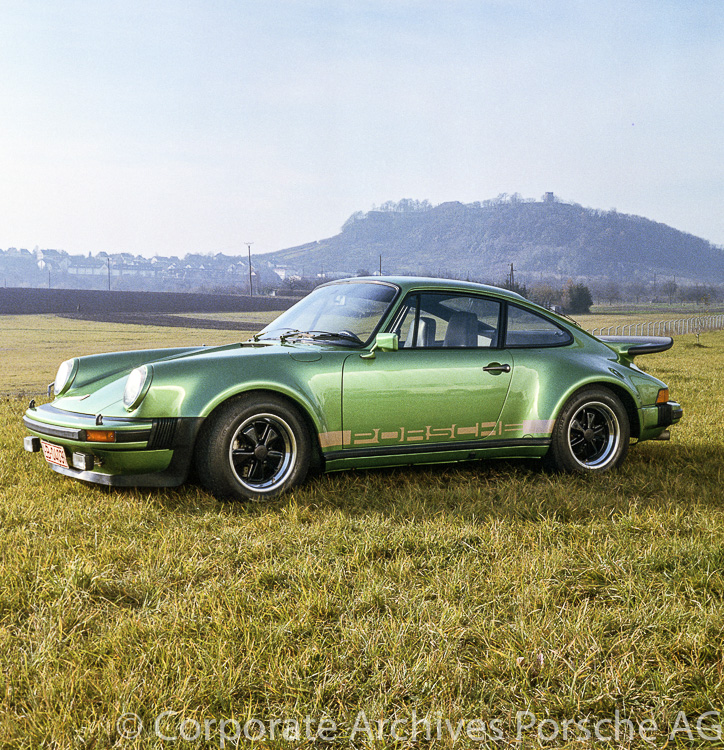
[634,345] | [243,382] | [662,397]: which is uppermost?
[634,345]

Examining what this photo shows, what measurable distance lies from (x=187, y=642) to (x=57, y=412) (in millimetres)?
2566

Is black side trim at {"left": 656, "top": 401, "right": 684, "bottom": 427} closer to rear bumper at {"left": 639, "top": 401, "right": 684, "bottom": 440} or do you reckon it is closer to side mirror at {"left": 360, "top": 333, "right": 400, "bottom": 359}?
rear bumper at {"left": 639, "top": 401, "right": 684, "bottom": 440}

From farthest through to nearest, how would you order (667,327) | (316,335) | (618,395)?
(667,327) < (618,395) < (316,335)

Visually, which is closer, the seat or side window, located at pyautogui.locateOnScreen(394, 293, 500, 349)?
side window, located at pyautogui.locateOnScreen(394, 293, 500, 349)

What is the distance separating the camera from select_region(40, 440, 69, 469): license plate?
14.5 feet

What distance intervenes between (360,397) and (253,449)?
2.39ft

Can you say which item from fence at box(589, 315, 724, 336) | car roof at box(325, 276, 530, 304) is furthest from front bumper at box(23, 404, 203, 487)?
fence at box(589, 315, 724, 336)

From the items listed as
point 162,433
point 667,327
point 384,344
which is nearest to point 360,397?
point 384,344

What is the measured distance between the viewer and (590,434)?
5.22 m

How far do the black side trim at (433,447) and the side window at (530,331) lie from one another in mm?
685

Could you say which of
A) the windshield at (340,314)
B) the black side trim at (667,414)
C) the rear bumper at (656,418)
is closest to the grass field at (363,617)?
the rear bumper at (656,418)

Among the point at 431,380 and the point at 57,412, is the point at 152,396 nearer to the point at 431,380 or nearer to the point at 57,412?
the point at 57,412

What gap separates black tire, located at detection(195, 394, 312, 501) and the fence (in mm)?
42014

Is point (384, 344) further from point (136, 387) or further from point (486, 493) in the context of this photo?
point (136, 387)
